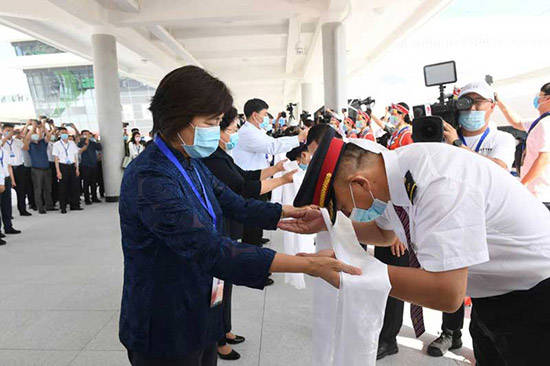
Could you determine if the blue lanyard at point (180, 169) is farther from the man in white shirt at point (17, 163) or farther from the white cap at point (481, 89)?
the man in white shirt at point (17, 163)

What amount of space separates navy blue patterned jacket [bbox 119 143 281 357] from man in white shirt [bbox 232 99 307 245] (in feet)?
7.52

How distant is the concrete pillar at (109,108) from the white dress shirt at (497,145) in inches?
315

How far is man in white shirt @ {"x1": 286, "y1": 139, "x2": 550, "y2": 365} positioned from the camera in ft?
2.80

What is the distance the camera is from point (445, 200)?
853 mm

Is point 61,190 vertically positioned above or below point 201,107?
below

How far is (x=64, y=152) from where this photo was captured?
25.2 feet

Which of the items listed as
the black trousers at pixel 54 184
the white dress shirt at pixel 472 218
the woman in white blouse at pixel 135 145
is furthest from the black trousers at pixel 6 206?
the white dress shirt at pixel 472 218

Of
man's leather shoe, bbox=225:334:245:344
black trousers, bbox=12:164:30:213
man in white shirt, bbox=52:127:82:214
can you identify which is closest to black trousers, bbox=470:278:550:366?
man's leather shoe, bbox=225:334:245:344

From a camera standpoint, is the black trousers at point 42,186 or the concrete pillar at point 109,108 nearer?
the black trousers at point 42,186

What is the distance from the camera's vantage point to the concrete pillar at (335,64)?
813 cm

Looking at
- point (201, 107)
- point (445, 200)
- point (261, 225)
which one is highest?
point (201, 107)

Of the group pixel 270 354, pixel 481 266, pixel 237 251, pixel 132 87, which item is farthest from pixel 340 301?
pixel 132 87

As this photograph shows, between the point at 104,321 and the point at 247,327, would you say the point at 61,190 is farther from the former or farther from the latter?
the point at 247,327

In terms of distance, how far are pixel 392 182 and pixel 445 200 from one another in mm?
180
